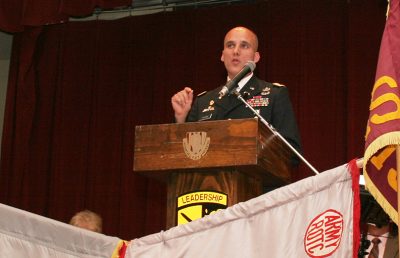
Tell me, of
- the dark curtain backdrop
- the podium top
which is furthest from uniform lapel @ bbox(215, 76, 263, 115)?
the dark curtain backdrop

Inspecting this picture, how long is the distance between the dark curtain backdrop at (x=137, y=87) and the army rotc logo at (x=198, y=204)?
255cm

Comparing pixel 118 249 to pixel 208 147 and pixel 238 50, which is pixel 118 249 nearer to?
pixel 208 147

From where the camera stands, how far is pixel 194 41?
5.59 m

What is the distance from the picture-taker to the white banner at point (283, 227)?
1.70 meters

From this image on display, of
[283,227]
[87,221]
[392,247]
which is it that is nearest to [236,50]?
[392,247]

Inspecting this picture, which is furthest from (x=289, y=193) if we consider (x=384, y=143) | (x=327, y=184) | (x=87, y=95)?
(x=87, y=95)

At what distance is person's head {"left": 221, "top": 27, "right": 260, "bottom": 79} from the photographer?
10.1 ft

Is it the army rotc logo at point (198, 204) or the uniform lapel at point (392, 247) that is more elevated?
the army rotc logo at point (198, 204)

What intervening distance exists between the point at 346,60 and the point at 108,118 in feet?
6.24

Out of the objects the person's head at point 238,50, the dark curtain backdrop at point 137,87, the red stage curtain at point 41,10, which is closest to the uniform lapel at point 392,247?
the person's head at point 238,50

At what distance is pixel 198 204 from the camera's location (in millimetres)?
2539

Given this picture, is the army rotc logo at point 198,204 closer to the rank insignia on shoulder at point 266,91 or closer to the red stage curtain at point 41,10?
the rank insignia on shoulder at point 266,91

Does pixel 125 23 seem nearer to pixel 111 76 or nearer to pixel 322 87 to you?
pixel 111 76

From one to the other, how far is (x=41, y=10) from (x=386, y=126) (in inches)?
158
